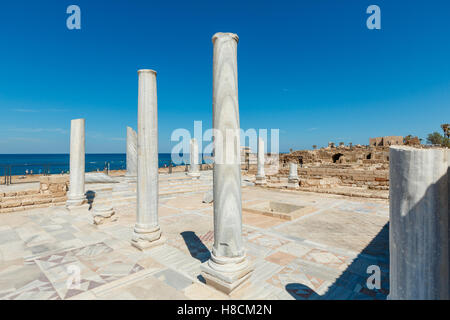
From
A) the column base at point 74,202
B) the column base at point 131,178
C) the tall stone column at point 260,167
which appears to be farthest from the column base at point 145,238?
the tall stone column at point 260,167

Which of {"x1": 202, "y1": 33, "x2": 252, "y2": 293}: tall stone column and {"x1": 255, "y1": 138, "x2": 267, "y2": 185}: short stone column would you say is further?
{"x1": 255, "y1": 138, "x2": 267, "y2": 185}: short stone column

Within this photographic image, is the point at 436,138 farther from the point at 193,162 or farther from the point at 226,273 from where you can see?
the point at 226,273

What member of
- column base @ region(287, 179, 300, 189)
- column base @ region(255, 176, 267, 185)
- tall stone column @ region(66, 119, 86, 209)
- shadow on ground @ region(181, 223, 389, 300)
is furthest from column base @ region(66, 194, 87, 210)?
column base @ region(287, 179, 300, 189)

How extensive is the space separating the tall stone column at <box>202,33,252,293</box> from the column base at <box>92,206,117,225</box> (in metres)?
4.95

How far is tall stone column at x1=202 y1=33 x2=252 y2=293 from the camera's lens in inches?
150

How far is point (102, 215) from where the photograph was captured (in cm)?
748

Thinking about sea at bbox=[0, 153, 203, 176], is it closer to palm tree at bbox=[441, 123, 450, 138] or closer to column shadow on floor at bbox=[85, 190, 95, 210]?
column shadow on floor at bbox=[85, 190, 95, 210]

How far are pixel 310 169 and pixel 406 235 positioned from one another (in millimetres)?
17773

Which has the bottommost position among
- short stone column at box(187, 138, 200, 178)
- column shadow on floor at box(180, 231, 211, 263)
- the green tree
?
column shadow on floor at box(180, 231, 211, 263)

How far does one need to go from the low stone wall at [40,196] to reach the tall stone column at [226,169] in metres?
9.24

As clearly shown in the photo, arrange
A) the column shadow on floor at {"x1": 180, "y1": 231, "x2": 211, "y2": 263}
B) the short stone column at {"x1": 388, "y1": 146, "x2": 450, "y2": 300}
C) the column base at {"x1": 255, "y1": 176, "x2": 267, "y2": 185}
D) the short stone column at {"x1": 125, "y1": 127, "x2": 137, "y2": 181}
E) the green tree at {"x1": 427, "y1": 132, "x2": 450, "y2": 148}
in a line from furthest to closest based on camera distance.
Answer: the green tree at {"x1": 427, "y1": 132, "x2": 450, "y2": 148}
the column base at {"x1": 255, "y1": 176, "x2": 267, "y2": 185}
the short stone column at {"x1": 125, "y1": 127, "x2": 137, "y2": 181}
the column shadow on floor at {"x1": 180, "y1": 231, "x2": 211, "y2": 263}
the short stone column at {"x1": 388, "y1": 146, "x2": 450, "y2": 300}

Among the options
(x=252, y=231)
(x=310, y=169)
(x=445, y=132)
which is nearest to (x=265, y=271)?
(x=252, y=231)

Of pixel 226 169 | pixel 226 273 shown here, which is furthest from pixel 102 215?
pixel 226 169
